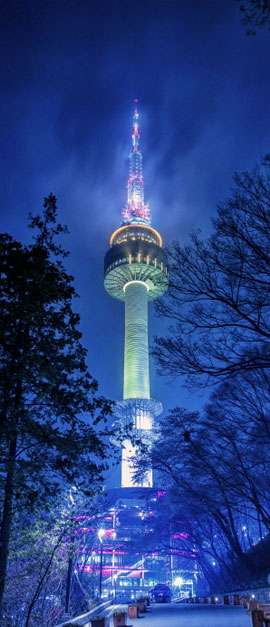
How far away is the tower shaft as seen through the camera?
76.3 m

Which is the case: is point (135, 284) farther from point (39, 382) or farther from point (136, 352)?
point (39, 382)

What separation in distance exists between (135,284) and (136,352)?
15.6m

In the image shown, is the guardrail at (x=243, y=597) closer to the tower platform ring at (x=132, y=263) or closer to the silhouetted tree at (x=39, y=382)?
the silhouetted tree at (x=39, y=382)

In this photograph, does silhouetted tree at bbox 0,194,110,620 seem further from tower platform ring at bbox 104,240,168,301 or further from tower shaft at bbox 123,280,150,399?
tower platform ring at bbox 104,240,168,301

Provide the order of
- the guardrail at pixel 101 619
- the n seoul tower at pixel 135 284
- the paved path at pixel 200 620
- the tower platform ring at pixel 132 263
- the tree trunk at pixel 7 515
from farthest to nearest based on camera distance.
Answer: the tower platform ring at pixel 132 263 → the n seoul tower at pixel 135 284 → the paved path at pixel 200 620 → the guardrail at pixel 101 619 → the tree trunk at pixel 7 515

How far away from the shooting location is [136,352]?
78562 mm

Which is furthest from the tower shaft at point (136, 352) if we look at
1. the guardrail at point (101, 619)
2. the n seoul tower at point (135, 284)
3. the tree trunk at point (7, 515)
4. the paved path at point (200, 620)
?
the tree trunk at point (7, 515)

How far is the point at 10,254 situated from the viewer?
1228cm

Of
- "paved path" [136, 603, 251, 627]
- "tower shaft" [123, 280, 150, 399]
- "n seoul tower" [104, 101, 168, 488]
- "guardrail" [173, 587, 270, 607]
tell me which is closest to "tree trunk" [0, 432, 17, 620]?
"paved path" [136, 603, 251, 627]

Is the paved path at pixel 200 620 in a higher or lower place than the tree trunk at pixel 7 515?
lower

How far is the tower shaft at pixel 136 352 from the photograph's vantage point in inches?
3004

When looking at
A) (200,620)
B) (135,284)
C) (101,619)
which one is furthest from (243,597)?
(135,284)

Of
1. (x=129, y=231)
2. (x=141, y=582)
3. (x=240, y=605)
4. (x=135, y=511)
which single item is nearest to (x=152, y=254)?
(x=129, y=231)

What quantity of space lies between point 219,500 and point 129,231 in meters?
71.0
